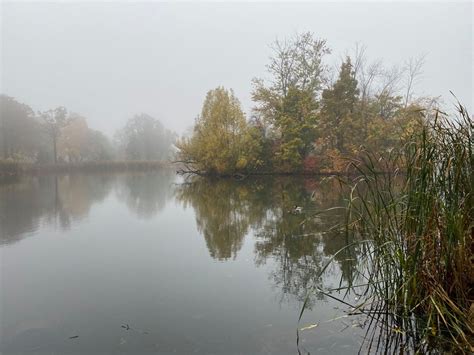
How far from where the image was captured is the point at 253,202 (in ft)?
43.3

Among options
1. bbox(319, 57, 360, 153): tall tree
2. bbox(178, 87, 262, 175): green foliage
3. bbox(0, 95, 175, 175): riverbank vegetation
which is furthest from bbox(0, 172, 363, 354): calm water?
bbox(0, 95, 175, 175): riverbank vegetation

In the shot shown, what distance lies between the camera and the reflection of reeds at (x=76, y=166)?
30.8 metres

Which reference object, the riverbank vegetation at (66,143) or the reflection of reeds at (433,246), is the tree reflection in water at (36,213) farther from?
the riverbank vegetation at (66,143)

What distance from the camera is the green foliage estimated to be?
2753 centimetres

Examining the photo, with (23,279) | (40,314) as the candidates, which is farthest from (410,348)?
(23,279)

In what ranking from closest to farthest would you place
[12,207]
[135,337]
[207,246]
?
[135,337] → [207,246] → [12,207]

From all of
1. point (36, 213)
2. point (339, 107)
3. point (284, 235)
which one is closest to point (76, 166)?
Result: point (339, 107)

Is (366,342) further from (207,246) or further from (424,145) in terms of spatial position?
(207,246)

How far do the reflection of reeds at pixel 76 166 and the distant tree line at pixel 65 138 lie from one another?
1.52 metres

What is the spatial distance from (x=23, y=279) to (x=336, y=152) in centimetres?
2354

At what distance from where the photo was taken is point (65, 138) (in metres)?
49.1

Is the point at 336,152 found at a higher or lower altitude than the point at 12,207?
higher

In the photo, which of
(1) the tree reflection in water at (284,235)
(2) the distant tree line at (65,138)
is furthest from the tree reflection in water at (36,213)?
(2) the distant tree line at (65,138)

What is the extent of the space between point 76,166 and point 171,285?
4358 centimetres
